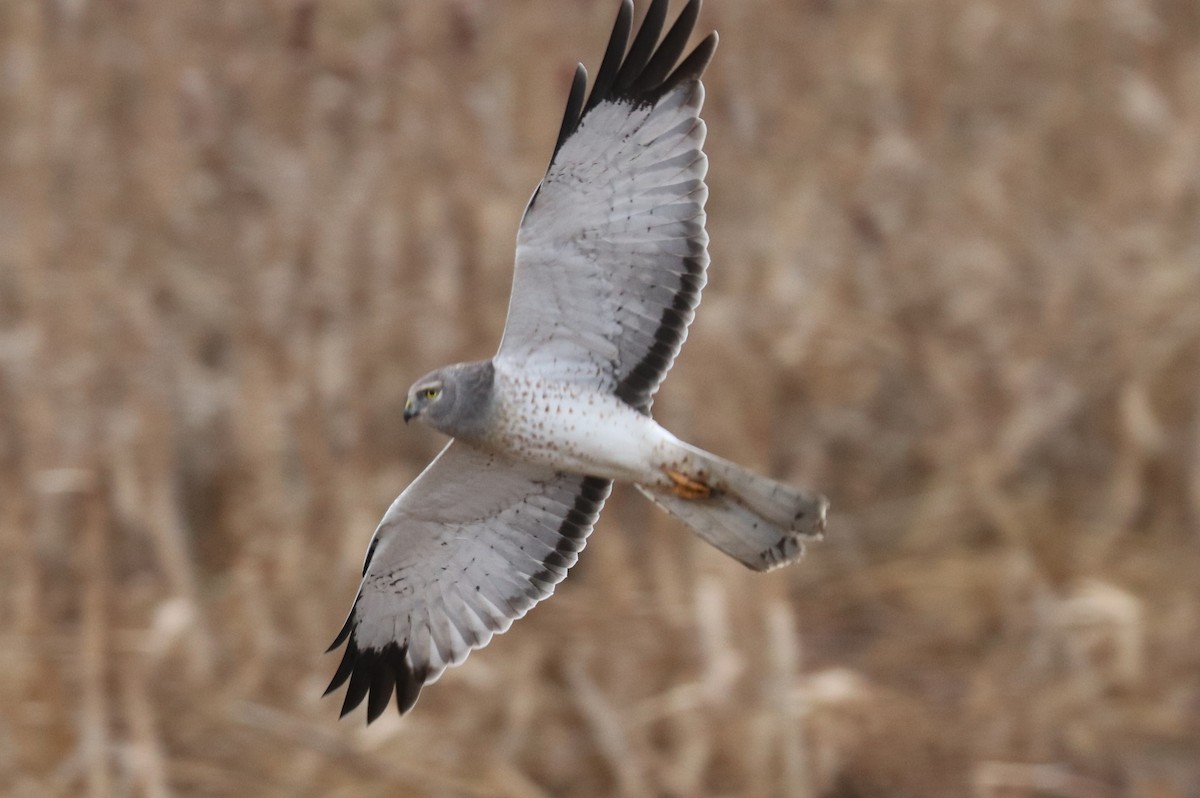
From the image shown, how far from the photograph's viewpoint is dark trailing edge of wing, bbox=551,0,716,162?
150 inches


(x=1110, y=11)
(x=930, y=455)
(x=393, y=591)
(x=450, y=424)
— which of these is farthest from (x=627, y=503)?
(x=1110, y=11)

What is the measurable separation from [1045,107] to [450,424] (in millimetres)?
4490

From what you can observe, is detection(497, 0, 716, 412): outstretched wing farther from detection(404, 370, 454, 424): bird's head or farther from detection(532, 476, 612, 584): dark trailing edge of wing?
detection(532, 476, 612, 584): dark trailing edge of wing

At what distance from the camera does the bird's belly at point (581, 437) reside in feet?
12.8

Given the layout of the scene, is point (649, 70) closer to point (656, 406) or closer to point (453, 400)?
point (453, 400)

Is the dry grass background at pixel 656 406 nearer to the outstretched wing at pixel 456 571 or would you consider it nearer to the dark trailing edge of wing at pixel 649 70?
the outstretched wing at pixel 456 571

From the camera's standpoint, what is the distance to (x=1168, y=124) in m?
6.95

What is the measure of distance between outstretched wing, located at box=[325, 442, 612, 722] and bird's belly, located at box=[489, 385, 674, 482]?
36cm

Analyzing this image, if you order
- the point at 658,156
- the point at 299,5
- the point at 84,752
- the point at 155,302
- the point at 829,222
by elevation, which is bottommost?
the point at 84,752

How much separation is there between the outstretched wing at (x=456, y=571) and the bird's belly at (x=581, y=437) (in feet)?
1.18

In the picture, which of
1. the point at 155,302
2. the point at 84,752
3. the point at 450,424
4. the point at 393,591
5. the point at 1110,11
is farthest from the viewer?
the point at 1110,11

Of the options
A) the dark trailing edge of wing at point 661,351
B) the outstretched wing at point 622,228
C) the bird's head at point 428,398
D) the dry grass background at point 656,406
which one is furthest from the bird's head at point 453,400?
the dry grass background at point 656,406

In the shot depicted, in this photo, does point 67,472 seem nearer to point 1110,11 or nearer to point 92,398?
point 92,398

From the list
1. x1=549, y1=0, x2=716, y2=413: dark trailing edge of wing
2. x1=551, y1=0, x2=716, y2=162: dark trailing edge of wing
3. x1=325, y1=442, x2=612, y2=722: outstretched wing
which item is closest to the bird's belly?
x1=549, y1=0, x2=716, y2=413: dark trailing edge of wing
